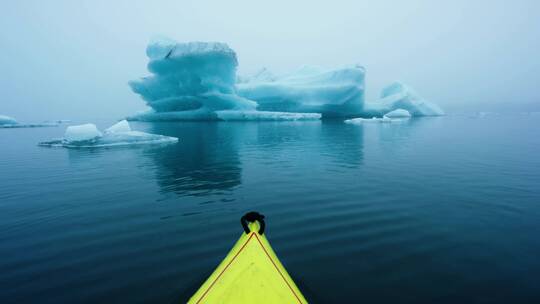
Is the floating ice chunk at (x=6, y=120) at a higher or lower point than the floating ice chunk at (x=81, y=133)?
higher

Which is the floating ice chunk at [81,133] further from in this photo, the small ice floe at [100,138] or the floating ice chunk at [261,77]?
the floating ice chunk at [261,77]

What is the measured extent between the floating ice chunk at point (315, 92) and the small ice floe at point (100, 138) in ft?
79.1

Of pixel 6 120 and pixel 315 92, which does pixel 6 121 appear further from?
pixel 315 92

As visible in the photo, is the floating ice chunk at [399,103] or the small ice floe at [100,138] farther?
the floating ice chunk at [399,103]

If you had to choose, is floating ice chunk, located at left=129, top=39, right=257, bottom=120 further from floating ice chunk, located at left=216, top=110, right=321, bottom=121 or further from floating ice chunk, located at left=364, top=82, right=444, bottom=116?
floating ice chunk, located at left=364, top=82, right=444, bottom=116

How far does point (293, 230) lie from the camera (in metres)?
4.75

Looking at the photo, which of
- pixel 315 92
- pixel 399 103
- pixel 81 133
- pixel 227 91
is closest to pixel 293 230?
pixel 81 133

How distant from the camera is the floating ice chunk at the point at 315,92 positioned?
3856 cm

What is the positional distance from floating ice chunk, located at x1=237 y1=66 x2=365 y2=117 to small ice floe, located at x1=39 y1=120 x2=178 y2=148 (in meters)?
24.1

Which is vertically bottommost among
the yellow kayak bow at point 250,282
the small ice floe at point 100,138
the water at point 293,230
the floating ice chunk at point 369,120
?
the water at point 293,230

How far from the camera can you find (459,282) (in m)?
3.31

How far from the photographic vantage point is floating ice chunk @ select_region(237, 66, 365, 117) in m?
38.6

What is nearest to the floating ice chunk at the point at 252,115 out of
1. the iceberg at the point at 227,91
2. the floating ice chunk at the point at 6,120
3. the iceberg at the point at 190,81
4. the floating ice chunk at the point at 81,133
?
the iceberg at the point at 227,91

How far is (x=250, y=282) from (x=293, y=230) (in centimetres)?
247
